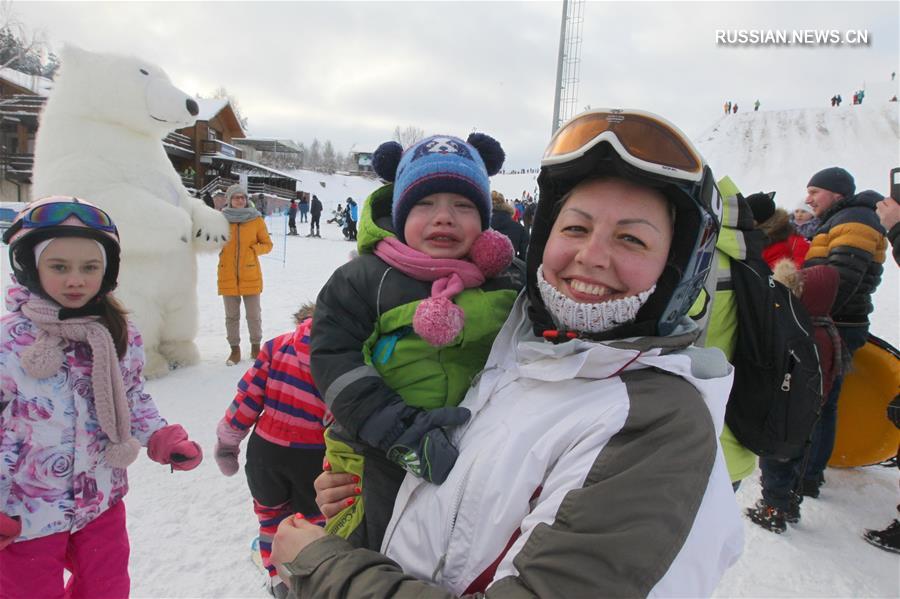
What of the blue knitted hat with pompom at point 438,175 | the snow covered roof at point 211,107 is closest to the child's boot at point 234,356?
the blue knitted hat with pompom at point 438,175

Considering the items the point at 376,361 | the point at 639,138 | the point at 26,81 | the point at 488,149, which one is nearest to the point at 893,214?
the point at 488,149

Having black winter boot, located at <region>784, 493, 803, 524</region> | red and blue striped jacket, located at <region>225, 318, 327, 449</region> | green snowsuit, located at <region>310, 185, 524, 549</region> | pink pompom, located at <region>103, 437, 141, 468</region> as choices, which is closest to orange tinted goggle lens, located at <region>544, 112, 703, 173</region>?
green snowsuit, located at <region>310, 185, 524, 549</region>

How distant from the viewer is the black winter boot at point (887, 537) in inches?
117

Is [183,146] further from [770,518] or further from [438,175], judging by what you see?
[770,518]

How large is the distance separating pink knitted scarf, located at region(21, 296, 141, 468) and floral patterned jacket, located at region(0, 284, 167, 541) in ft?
0.14

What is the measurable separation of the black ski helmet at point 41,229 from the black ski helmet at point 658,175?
1.90 metres

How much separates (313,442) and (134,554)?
136 centimetres

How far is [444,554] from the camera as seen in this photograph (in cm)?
96

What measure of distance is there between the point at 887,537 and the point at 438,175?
3587 millimetres

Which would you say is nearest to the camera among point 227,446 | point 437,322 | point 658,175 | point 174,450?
point 658,175

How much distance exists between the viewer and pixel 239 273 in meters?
5.50

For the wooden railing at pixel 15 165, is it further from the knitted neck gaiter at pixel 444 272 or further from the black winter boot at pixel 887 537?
the black winter boot at pixel 887 537

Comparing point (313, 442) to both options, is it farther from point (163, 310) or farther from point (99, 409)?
point (163, 310)

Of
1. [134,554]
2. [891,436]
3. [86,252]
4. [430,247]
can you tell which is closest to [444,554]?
[430,247]
